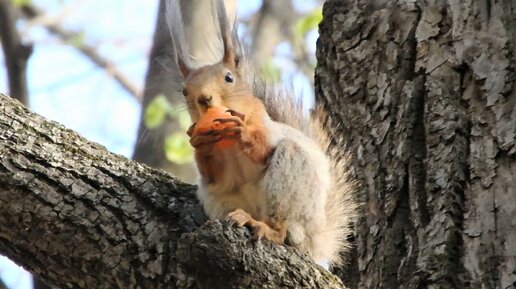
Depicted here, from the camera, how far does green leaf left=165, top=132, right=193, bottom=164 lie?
412 cm

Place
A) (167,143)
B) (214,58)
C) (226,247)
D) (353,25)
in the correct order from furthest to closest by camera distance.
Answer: (167,143)
(214,58)
(353,25)
(226,247)

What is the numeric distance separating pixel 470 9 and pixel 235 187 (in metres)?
0.82

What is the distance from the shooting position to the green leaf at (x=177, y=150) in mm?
4125

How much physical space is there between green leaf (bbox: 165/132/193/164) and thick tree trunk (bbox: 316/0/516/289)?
1338 mm

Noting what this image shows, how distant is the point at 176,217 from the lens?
238cm

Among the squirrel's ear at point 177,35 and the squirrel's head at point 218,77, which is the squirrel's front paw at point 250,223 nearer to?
the squirrel's head at point 218,77

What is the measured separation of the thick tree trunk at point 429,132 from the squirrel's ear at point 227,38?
287mm

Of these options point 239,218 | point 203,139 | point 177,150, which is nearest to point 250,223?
point 239,218

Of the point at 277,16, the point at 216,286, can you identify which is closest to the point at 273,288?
the point at 216,286

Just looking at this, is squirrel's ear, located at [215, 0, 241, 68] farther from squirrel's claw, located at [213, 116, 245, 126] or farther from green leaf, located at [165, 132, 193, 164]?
green leaf, located at [165, 132, 193, 164]

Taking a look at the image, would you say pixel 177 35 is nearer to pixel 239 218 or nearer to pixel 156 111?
pixel 239 218

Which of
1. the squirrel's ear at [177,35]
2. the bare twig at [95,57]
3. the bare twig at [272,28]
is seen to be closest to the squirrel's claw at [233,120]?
the squirrel's ear at [177,35]

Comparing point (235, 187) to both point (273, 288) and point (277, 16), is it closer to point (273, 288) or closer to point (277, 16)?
point (273, 288)

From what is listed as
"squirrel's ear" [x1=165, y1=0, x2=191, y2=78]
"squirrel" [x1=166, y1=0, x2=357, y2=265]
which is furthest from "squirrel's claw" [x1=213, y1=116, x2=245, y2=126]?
"squirrel's ear" [x1=165, y1=0, x2=191, y2=78]
